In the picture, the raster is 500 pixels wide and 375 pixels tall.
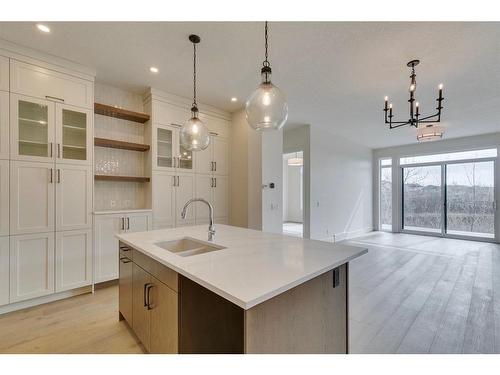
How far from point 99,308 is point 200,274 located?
216 cm

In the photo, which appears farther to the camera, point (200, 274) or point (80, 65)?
point (80, 65)

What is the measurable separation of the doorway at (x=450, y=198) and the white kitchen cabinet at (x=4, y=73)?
28.9 ft

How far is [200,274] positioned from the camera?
117 cm

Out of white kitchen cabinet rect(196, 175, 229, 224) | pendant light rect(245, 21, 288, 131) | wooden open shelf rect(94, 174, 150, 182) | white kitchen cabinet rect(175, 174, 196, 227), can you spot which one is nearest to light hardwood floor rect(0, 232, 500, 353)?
white kitchen cabinet rect(175, 174, 196, 227)

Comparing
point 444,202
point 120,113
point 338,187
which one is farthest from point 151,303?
point 444,202

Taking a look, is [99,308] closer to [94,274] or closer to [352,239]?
[94,274]

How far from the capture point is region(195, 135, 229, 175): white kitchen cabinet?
415 centimetres

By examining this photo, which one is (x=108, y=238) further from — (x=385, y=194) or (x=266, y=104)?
(x=385, y=194)

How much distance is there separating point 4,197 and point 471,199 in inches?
363

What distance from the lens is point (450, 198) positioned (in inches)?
259

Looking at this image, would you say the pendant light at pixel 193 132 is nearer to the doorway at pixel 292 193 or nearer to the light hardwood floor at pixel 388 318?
the light hardwood floor at pixel 388 318

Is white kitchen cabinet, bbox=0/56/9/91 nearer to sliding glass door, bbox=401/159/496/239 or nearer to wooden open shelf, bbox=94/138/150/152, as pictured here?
wooden open shelf, bbox=94/138/150/152

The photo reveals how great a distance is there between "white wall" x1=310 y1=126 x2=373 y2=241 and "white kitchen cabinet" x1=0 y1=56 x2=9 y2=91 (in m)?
4.85
